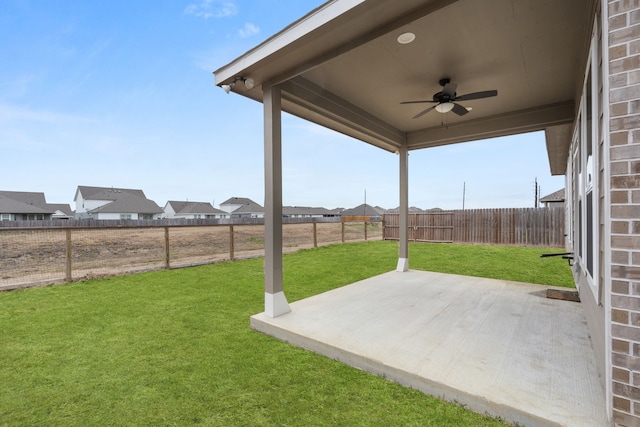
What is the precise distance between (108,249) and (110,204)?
3122 cm

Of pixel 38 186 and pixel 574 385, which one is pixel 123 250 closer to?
pixel 574 385

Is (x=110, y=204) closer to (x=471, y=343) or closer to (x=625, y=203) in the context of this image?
(x=471, y=343)

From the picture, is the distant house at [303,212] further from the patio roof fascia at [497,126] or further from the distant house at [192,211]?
the patio roof fascia at [497,126]

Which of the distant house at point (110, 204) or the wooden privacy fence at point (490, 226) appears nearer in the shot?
the wooden privacy fence at point (490, 226)

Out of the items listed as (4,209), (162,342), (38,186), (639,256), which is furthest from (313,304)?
(38,186)

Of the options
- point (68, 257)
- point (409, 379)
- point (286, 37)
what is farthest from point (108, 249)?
point (409, 379)

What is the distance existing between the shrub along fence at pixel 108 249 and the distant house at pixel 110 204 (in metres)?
29.2

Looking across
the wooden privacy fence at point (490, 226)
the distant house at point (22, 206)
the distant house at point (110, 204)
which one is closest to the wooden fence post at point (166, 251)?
the wooden privacy fence at point (490, 226)

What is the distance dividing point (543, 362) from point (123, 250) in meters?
7.25

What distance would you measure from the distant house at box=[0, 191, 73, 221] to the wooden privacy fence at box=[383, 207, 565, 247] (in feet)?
93.5

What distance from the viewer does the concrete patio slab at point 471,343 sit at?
5.44ft

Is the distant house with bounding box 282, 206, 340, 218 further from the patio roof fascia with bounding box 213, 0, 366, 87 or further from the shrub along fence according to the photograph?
the patio roof fascia with bounding box 213, 0, 366, 87

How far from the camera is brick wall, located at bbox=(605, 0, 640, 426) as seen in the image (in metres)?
1.19

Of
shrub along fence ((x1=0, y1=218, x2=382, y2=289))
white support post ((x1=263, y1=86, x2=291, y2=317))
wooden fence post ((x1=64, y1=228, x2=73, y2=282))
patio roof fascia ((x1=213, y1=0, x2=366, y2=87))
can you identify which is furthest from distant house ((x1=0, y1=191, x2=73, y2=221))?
white support post ((x1=263, y1=86, x2=291, y2=317))
